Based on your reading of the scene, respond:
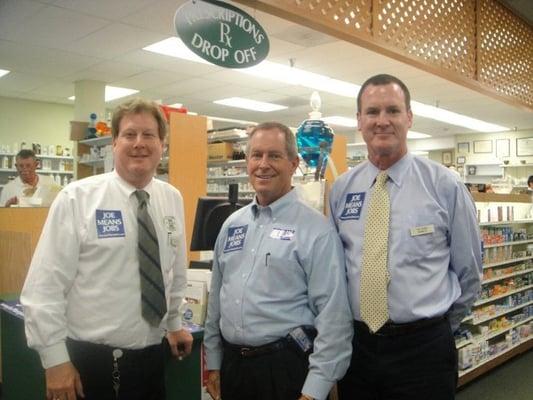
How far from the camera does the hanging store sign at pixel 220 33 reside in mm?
2723

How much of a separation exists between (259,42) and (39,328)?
2.07 m

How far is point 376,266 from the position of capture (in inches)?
73.2

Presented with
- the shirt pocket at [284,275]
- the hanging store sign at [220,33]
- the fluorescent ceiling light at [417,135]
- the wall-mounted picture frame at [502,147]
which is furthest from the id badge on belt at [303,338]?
the fluorescent ceiling light at [417,135]

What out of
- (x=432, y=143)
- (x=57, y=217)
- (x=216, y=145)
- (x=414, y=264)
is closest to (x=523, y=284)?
(x=216, y=145)

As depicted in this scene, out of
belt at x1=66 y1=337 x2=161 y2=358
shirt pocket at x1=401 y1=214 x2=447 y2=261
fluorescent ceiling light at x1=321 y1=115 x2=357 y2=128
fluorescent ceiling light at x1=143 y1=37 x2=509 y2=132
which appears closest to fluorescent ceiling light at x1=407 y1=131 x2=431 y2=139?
fluorescent ceiling light at x1=321 y1=115 x2=357 y2=128

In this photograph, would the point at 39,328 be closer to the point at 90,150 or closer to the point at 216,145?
the point at 216,145

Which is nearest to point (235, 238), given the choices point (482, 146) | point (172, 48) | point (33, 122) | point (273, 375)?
point (273, 375)

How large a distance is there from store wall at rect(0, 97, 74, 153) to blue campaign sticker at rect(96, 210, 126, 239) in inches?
363

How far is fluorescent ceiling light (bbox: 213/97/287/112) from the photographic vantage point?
32.9ft

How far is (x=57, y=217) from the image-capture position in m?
1.81

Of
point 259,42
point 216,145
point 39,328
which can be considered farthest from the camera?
point 216,145

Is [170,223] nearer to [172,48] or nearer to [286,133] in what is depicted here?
[286,133]

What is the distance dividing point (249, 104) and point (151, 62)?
347 centimetres

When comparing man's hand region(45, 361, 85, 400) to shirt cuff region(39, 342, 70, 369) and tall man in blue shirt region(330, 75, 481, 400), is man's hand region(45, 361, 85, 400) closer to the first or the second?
shirt cuff region(39, 342, 70, 369)
